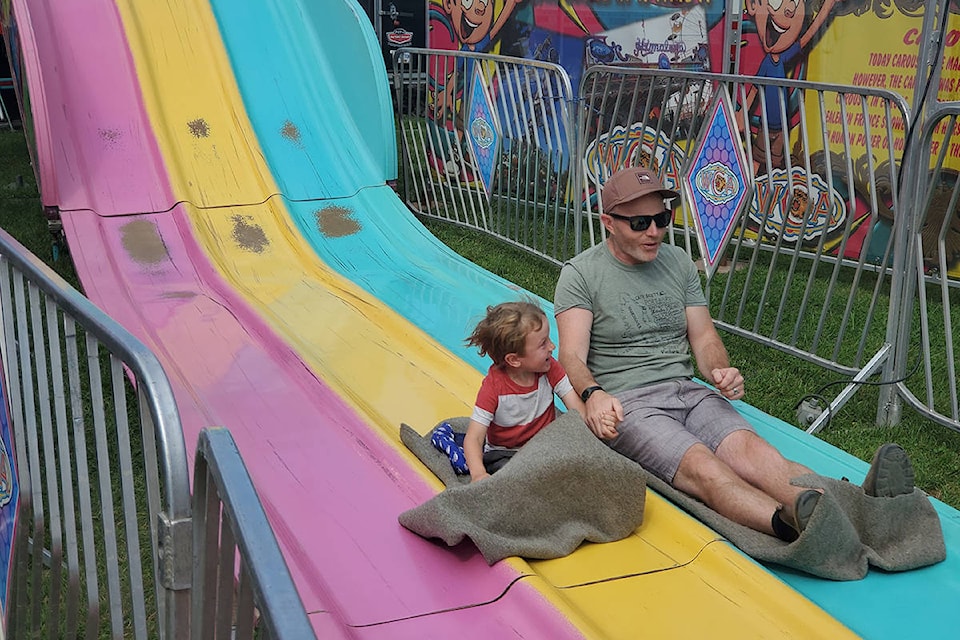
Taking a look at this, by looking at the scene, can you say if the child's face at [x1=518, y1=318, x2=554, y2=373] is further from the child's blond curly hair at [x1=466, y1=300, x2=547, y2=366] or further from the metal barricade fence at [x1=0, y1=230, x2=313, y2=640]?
the metal barricade fence at [x1=0, y1=230, x2=313, y2=640]

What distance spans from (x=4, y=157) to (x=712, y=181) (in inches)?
357

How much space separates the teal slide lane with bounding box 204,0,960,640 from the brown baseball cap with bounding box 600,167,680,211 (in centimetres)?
110

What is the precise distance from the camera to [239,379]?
467cm

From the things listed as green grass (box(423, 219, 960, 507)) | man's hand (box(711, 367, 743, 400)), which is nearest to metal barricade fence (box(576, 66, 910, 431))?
green grass (box(423, 219, 960, 507))

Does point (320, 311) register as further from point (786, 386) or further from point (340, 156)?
point (786, 386)

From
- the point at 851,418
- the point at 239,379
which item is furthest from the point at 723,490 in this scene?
the point at 239,379

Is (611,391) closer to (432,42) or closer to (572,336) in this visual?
(572,336)

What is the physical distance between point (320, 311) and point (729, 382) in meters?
2.64

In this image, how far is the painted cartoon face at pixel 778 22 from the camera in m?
7.23

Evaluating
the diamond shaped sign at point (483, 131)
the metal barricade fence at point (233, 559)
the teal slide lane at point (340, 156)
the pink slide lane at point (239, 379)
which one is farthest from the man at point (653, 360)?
the diamond shaped sign at point (483, 131)

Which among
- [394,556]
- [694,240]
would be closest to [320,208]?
[694,240]

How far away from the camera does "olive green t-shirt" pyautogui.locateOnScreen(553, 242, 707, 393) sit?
3904 mm

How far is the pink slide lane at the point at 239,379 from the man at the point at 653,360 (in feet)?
2.64

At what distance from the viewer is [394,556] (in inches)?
128
